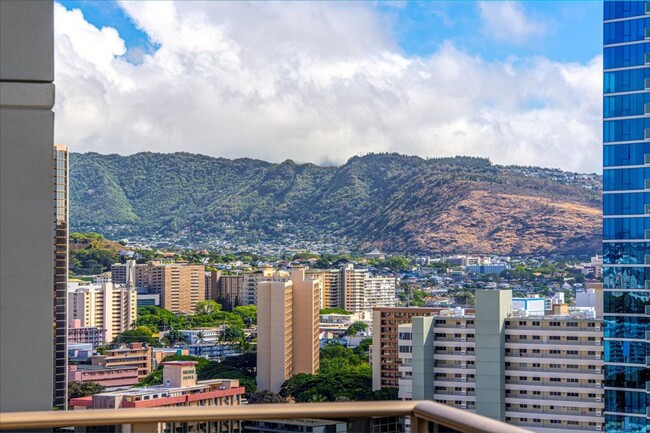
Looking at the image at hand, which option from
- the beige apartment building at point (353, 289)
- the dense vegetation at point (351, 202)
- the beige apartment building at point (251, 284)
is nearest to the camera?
the beige apartment building at point (251, 284)

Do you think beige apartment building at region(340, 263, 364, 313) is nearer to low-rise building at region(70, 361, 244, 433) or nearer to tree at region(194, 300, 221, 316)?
tree at region(194, 300, 221, 316)

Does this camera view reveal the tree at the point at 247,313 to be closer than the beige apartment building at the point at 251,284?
Yes

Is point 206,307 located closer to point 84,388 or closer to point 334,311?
point 334,311

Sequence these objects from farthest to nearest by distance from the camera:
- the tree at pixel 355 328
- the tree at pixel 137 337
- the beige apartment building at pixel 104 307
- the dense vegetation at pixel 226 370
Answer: the beige apartment building at pixel 104 307, the tree at pixel 355 328, the tree at pixel 137 337, the dense vegetation at pixel 226 370

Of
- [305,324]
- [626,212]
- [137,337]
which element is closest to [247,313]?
[137,337]

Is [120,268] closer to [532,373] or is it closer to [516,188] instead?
[516,188]

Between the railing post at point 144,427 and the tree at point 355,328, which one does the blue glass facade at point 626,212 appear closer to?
the railing post at point 144,427

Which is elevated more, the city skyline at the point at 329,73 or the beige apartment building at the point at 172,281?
the city skyline at the point at 329,73

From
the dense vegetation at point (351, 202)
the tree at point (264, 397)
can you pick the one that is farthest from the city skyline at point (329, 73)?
the tree at point (264, 397)
